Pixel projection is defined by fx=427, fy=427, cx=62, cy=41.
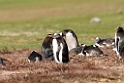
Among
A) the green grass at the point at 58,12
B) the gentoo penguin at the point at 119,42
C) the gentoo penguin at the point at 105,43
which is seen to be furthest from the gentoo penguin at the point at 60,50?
the green grass at the point at 58,12

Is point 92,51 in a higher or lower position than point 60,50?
lower

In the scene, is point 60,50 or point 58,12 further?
point 58,12

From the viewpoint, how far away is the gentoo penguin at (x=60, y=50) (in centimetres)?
1633

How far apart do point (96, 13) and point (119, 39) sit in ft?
118

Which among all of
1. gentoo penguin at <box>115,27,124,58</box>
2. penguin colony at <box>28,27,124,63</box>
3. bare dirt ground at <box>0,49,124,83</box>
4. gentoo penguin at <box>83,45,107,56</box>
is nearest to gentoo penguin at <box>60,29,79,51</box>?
penguin colony at <box>28,27,124,63</box>

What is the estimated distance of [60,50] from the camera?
16.6 meters

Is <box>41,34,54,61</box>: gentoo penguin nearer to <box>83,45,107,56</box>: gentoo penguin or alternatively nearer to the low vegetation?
the low vegetation

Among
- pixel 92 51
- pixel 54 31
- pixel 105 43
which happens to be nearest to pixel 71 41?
pixel 105 43

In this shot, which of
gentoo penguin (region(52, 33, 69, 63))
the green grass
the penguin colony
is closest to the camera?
gentoo penguin (region(52, 33, 69, 63))

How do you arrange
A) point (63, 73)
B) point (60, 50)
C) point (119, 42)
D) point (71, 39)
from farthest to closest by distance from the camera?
point (71, 39), point (119, 42), point (60, 50), point (63, 73)

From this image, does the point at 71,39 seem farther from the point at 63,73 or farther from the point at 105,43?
the point at 63,73

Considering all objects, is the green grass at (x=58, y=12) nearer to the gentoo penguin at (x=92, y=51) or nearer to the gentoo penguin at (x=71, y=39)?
the gentoo penguin at (x=71, y=39)

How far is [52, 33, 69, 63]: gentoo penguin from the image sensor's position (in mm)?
16328

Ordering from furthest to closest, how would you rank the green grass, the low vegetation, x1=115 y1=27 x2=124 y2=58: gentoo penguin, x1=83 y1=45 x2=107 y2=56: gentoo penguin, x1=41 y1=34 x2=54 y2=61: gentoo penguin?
the green grass → x1=83 y1=45 x2=107 y2=56: gentoo penguin → x1=41 y1=34 x2=54 y2=61: gentoo penguin → x1=115 y1=27 x2=124 y2=58: gentoo penguin → the low vegetation
